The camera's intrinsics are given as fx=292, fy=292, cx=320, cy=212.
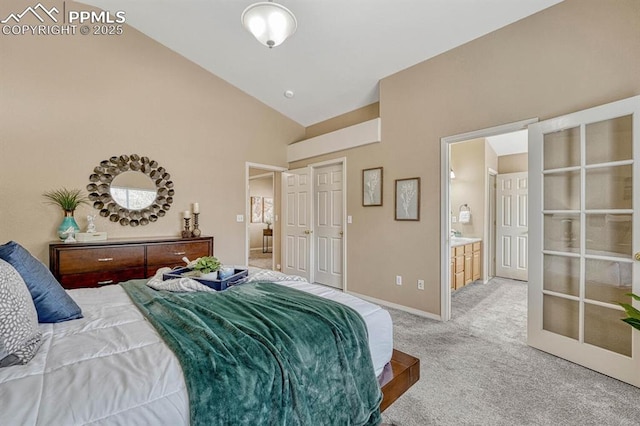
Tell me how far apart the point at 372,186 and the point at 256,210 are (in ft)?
19.4

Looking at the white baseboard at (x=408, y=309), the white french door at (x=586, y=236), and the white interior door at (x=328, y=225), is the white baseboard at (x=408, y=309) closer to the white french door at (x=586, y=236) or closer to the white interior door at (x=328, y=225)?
the white interior door at (x=328, y=225)

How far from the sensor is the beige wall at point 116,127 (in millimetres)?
3002

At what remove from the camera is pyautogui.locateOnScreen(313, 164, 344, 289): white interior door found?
182 inches

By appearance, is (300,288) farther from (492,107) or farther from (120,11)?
(120,11)

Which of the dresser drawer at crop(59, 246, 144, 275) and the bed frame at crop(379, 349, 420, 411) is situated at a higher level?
the dresser drawer at crop(59, 246, 144, 275)

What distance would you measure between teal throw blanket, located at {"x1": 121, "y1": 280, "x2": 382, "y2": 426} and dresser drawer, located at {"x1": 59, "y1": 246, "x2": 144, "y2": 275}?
1.87 m

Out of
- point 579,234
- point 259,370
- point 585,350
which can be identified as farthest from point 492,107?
point 259,370

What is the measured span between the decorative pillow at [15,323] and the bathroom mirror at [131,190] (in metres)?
2.71

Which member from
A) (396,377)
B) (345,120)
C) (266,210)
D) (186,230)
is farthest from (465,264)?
(266,210)

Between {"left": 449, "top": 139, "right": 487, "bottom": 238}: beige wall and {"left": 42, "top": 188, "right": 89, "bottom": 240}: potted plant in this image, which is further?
{"left": 449, "top": 139, "right": 487, "bottom": 238}: beige wall

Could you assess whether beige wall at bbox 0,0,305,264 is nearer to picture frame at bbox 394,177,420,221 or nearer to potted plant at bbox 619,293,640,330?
picture frame at bbox 394,177,420,221

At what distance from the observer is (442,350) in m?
2.61

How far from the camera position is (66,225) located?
3.10 meters

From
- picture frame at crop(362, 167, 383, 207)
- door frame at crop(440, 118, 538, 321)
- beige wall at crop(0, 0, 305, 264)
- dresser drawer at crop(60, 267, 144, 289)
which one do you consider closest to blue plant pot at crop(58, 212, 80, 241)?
beige wall at crop(0, 0, 305, 264)
